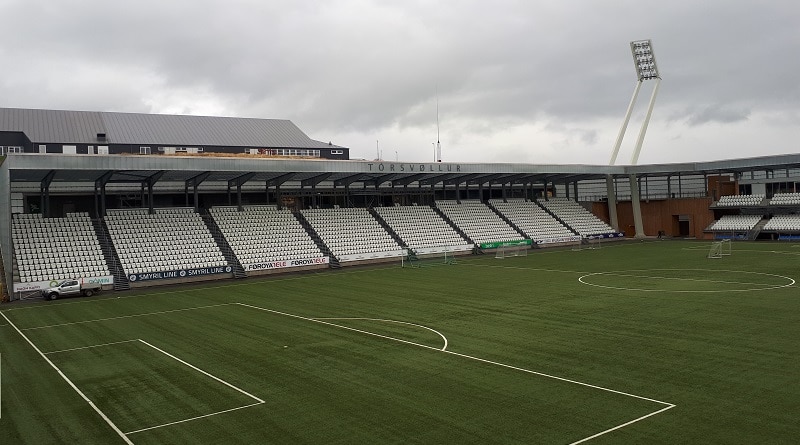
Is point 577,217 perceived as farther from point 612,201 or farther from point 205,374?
point 205,374

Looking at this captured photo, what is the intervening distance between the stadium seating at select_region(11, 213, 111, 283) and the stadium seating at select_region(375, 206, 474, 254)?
85.5 ft

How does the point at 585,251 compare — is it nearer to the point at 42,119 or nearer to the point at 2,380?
the point at 2,380

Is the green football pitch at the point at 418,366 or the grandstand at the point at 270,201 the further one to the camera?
the grandstand at the point at 270,201

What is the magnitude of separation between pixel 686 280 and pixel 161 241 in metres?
35.9

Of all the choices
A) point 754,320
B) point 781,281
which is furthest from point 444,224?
point 754,320

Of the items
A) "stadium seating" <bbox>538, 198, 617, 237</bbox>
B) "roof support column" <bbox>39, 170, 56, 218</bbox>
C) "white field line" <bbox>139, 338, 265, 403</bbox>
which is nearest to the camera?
"white field line" <bbox>139, 338, 265, 403</bbox>

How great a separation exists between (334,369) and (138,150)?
56807 millimetres

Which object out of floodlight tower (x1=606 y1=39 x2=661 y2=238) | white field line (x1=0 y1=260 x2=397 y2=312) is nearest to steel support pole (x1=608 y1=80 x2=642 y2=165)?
floodlight tower (x1=606 y1=39 x2=661 y2=238)

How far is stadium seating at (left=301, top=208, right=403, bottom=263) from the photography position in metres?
51.7

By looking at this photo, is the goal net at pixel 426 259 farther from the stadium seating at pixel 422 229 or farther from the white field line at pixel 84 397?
the white field line at pixel 84 397

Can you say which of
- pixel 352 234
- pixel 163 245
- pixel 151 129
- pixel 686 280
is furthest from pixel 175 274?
pixel 151 129

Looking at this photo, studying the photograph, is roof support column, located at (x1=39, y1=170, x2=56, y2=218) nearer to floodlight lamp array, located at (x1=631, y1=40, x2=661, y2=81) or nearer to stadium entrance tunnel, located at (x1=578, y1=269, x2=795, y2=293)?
stadium entrance tunnel, located at (x1=578, y1=269, x2=795, y2=293)

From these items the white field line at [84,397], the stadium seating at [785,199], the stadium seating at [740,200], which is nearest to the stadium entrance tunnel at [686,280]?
the white field line at [84,397]

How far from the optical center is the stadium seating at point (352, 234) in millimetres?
51688
